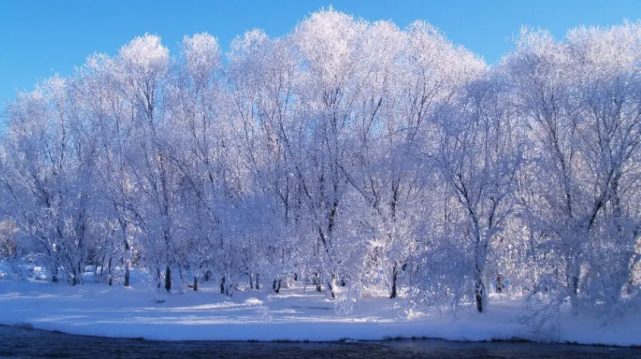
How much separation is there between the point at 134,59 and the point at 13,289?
13.8 m

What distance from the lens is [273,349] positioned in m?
16.7

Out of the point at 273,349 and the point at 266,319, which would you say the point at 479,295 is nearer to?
the point at 266,319

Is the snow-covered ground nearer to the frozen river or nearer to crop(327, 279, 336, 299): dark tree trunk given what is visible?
crop(327, 279, 336, 299): dark tree trunk

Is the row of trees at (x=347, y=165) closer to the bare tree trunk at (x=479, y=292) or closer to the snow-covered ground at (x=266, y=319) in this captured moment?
the bare tree trunk at (x=479, y=292)

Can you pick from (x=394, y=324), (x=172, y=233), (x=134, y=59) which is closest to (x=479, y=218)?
(x=394, y=324)

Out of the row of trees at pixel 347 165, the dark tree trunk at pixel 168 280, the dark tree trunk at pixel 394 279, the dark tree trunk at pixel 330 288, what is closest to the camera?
the row of trees at pixel 347 165

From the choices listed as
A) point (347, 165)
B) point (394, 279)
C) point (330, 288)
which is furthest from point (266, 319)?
point (347, 165)

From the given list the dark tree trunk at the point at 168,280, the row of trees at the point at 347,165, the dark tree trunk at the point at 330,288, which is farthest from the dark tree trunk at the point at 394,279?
the dark tree trunk at the point at 168,280

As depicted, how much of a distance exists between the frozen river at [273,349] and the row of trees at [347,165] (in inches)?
85.8

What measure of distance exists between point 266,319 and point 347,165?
7828 mm

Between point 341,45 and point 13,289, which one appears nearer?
point 341,45

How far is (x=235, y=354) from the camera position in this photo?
1573 centimetres

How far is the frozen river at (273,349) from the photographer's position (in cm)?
1551

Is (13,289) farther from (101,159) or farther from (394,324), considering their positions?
(394,324)
